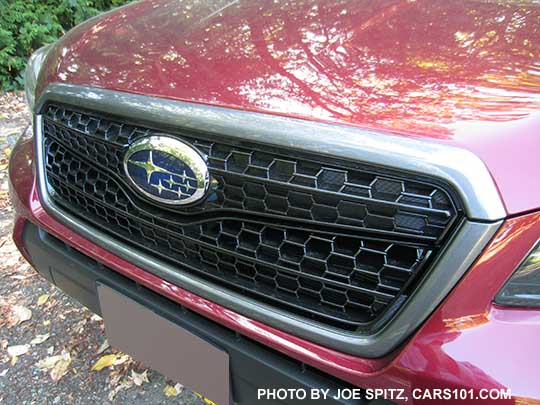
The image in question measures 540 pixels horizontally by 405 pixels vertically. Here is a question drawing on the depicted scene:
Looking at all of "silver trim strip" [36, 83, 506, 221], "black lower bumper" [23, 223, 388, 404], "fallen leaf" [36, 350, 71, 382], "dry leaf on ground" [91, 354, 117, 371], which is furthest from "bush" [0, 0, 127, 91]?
"silver trim strip" [36, 83, 506, 221]

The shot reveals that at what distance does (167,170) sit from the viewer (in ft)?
4.54

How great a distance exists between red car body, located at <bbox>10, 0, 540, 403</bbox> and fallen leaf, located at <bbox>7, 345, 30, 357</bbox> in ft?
2.85

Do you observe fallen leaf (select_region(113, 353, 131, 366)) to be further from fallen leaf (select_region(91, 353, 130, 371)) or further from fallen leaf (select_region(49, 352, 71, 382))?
fallen leaf (select_region(49, 352, 71, 382))

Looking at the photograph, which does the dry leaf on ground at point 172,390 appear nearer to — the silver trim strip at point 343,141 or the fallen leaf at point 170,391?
the fallen leaf at point 170,391

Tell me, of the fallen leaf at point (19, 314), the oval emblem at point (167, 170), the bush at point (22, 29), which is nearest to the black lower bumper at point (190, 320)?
the oval emblem at point (167, 170)

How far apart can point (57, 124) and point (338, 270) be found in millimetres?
1056

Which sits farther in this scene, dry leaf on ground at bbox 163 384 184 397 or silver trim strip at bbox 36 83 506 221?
dry leaf on ground at bbox 163 384 184 397

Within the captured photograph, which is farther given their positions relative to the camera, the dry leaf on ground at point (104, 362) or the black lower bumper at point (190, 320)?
the dry leaf on ground at point (104, 362)

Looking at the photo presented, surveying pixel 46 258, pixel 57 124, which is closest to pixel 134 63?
pixel 57 124

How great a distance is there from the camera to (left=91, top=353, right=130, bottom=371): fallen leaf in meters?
2.37

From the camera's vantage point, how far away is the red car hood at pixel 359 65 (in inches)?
43.5

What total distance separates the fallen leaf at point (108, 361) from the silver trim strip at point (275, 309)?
0.98 meters

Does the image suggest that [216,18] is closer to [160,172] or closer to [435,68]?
[160,172]

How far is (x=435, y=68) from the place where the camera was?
4.18ft
